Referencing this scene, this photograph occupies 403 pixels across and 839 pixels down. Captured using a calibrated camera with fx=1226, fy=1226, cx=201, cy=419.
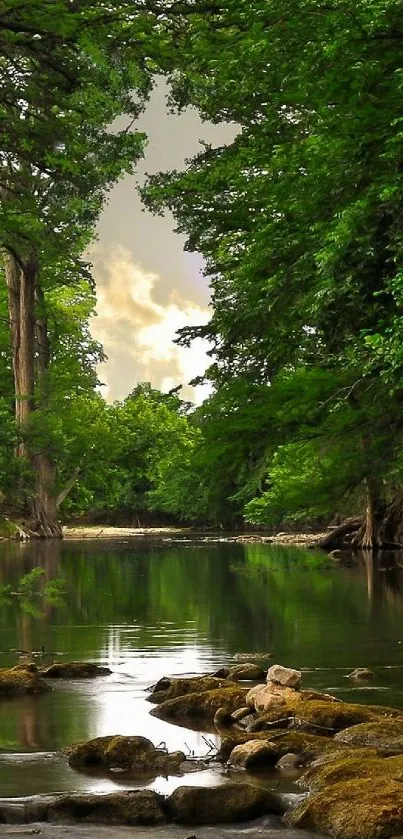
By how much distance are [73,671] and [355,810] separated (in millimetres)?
7747

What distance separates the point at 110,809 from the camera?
8656 mm

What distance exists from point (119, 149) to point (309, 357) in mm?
9605

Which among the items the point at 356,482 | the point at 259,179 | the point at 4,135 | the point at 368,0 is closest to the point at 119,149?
the point at 4,135

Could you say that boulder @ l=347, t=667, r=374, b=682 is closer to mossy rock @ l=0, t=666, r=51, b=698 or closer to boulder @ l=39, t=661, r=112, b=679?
boulder @ l=39, t=661, r=112, b=679

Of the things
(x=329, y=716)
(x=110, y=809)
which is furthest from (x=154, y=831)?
(x=329, y=716)

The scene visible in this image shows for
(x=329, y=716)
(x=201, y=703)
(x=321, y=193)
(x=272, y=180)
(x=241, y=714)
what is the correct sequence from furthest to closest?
(x=272, y=180) → (x=321, y=193) → (x=201, y=703) → (x=241, y=714) → (x=329, y=716)

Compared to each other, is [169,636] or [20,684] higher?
[169,636]

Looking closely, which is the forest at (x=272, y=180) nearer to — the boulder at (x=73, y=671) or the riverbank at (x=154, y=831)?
the boulder at (x=73, y=671)

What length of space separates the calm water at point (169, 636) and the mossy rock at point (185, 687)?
1.01 feet

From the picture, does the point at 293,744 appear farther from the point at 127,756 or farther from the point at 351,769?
the point at 351,769

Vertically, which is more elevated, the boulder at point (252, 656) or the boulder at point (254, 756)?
the boulder at point (252, 656)

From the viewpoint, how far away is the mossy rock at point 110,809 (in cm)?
859

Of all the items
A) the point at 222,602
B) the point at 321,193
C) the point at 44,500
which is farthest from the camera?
the point at 44,500

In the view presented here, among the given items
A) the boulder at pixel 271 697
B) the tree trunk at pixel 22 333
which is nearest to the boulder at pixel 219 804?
the boulder at pixel 271 697
